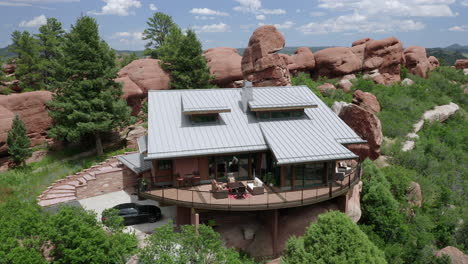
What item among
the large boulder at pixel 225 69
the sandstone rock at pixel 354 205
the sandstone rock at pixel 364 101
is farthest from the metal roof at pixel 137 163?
the sandstone rock at pixel 364 101

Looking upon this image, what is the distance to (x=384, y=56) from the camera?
50125 mm

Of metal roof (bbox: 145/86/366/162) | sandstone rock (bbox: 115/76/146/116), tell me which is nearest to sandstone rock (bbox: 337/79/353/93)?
metal roof (bbox: 145/86/366/162)

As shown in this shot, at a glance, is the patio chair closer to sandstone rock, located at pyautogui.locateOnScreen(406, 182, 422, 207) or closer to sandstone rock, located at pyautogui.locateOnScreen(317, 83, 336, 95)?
sandstone rock, located at pyautogui.locateOnScreen(406, 182, 422, 207)

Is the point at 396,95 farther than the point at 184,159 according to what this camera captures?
Yes

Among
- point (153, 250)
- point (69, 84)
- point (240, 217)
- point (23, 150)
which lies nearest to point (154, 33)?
point (69, 84)

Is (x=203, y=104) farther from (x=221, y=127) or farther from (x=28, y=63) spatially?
(x=28, y=63)

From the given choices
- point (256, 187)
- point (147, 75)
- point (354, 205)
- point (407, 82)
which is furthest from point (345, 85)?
point (256, 187)

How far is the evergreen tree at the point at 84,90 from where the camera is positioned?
29312 mm

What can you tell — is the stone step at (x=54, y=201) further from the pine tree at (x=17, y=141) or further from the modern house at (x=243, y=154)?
the pine tree at (x=17, y=141)

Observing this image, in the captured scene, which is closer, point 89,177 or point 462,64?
point 89,177

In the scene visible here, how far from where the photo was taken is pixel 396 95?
42875mm

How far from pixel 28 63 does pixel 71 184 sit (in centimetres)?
2997

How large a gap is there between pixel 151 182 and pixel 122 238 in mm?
5874

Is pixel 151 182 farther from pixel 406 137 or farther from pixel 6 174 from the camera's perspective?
pixel 406 137
